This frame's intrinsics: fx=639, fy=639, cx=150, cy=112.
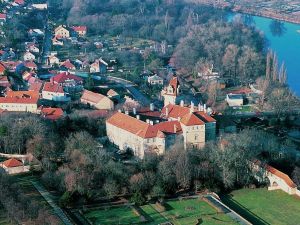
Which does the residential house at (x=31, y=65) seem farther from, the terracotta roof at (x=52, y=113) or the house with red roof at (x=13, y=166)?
the house with red roof at (x=13, y=166)

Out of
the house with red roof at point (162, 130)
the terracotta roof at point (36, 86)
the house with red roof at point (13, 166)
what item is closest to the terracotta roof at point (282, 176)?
the house with red roof at point (162, 130)

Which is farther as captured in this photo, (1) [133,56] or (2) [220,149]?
(1) [133,56]

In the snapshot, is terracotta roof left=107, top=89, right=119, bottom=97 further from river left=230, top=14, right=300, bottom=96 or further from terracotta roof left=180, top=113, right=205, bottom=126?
river left=230, top=14, right=300, bottom=96

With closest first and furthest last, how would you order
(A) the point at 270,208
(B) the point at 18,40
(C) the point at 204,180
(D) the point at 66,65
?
(A) the point at 270,208 → (C) the point at 204,180 → (D) the point at 66,65 → (B) the point at 18,40

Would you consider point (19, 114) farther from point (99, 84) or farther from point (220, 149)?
point (99, 84)

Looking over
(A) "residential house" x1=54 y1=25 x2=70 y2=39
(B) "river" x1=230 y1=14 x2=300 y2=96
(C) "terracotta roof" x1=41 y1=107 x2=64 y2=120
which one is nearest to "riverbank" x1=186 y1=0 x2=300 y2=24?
(B) "river" x1=230 y1=14 x2=300 y2=96

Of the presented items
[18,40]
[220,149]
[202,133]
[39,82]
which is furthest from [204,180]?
[18,40]
